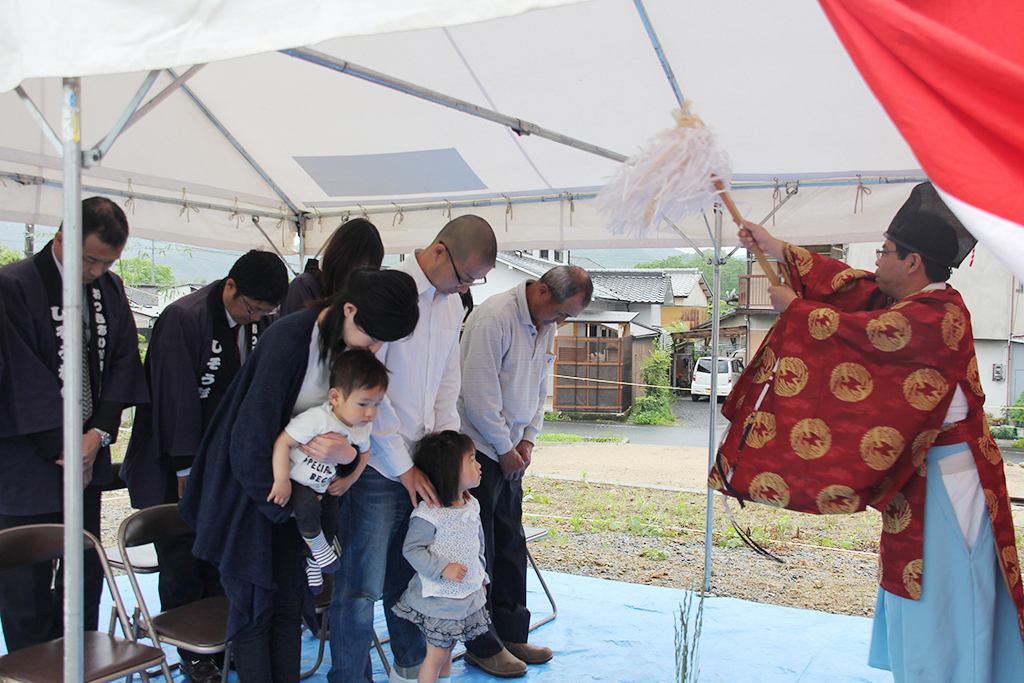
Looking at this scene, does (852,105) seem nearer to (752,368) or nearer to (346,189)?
(752,368)

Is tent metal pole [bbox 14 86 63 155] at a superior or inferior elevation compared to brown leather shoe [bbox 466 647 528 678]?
superior

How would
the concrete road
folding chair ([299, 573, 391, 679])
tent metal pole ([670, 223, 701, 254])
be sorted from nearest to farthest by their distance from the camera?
folding chair ([299, 573, 391, 679]), tent metal pole ([670, 223, 701, 254]), the concrete road

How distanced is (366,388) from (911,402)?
136cm

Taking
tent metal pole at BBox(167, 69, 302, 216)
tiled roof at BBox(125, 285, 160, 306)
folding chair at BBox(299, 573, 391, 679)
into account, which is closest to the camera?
folding chair at BBox(299, 573, 391, 679)

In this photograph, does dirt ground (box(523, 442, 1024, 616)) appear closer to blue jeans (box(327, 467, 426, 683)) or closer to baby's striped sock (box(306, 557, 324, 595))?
blue jeans (box(327, 467, 426, 683))

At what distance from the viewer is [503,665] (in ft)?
9.04

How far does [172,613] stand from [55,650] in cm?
33

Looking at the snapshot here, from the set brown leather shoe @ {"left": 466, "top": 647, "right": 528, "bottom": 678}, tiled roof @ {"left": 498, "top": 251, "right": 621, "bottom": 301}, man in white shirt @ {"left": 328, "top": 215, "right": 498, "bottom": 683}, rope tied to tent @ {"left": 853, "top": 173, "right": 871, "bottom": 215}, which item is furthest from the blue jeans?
tiled roof @ {"left": 498, "top": 251, "right": 621, "bottom": 301}

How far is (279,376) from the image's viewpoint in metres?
1.79

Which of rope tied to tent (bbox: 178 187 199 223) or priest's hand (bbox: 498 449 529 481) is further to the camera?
rope tied to tent (bbox: 178 187 199 223)

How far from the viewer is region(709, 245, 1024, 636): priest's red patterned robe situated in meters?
1.72

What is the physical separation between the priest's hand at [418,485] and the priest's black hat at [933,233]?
1522mm

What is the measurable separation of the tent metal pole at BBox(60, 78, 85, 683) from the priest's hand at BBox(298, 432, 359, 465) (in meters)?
0.51

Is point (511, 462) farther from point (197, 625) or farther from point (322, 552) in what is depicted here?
point (197, 625)
